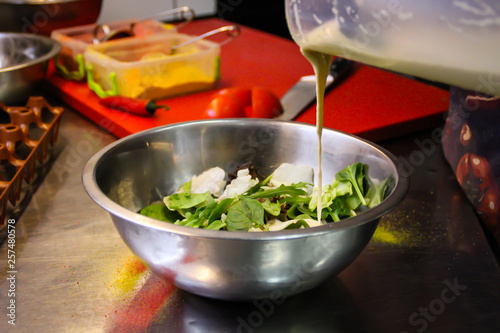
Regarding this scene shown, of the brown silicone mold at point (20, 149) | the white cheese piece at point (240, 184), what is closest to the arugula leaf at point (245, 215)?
the white cheese piece at point (240, 184)

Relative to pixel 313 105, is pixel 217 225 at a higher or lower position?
higher

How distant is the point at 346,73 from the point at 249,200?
99cm

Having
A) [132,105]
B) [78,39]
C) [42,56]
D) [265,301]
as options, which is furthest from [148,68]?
[265,301]

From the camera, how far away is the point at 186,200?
85cm

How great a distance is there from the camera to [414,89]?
155cm

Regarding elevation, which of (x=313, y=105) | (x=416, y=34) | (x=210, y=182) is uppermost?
(x=416, y=34)

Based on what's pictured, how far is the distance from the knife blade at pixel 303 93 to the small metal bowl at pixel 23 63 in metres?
0.66

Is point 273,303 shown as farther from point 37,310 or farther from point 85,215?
point 85,215

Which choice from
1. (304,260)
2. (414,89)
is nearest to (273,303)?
(304,260)

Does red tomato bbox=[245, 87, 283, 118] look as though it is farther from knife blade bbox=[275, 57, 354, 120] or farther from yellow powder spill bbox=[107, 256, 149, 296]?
yellow powder spill bbox=[107, 256, 149, 296]

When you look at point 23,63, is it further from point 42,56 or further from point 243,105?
point 243,105

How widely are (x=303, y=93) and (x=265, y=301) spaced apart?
832 millimetres

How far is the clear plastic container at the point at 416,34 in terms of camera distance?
20.3 inches

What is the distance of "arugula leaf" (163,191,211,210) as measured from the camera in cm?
85
